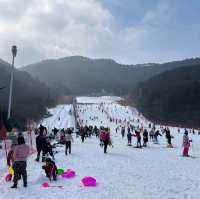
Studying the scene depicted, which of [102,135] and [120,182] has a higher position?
[102,135]

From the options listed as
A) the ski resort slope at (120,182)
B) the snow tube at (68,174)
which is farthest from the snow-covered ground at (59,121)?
the snow tube at (68,174)

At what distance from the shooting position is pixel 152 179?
14.7 metres

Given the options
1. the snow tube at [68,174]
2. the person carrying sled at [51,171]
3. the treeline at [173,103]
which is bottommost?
the snow tube at [68,174]

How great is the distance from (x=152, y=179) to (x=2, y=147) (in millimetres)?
14829

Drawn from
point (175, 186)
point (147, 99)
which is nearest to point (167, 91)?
point (147, 99)

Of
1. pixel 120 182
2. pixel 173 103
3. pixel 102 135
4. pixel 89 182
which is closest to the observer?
pixel 89 182

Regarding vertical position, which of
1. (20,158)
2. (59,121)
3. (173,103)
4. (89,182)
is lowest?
(89,182)

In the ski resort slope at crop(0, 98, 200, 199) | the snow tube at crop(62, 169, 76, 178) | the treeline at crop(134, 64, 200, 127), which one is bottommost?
the ski resort slope at crop(0, 98, 200, 199)

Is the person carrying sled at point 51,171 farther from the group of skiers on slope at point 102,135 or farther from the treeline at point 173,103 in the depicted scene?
the treeline at point 173,103

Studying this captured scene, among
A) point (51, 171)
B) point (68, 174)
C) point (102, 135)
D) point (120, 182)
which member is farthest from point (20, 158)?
point (102, 135)

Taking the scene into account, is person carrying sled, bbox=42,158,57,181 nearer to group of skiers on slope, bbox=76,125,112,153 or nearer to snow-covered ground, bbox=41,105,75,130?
group of skiers on slope, bbox=76,125,112,153

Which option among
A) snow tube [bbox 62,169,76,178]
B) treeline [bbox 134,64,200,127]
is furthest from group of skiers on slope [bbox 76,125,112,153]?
treeline [bbox 134,64,200,127]

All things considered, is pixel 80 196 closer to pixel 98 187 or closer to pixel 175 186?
pixel 98 187

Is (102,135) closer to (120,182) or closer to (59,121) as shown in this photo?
(120,182)
